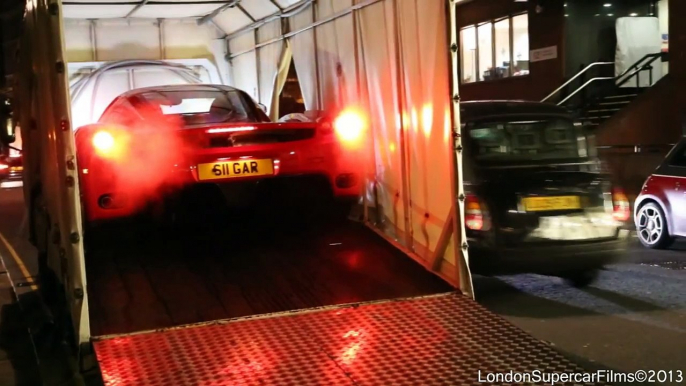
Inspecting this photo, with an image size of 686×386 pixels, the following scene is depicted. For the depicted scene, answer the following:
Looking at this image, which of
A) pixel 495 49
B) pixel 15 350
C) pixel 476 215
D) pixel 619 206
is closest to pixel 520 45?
pixel 495 49

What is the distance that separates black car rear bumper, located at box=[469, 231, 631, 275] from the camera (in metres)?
6.65

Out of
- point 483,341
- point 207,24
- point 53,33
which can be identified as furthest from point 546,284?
point 207,24

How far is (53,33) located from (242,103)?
376 cm

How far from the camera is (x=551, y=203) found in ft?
22.2

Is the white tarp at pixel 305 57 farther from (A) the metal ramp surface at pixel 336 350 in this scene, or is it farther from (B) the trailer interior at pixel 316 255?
(A) the metal ramp surface at pixel 336 350

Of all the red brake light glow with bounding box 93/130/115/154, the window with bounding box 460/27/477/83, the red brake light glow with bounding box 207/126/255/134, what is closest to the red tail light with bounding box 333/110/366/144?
the red brake light glow with bounding box 207/126/255/134

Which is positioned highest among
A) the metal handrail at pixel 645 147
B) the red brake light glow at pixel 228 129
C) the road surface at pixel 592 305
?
the red brake light glow at pixel 228 129

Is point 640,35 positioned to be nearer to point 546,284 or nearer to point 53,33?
point 546,284

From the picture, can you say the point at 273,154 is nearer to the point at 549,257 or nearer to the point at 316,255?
the point at 316,255

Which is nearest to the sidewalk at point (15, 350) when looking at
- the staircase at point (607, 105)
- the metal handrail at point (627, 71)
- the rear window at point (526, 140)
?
the rear window at point (526, 140)

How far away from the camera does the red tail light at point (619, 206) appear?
7043 mm

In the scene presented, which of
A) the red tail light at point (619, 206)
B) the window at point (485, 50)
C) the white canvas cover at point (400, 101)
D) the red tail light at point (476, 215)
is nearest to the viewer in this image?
the white canvas cover at point (400, 101)

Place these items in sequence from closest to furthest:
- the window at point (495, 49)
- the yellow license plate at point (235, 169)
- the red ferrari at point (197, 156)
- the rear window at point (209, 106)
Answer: the red ferrari at point (197, 156) < the yellow license plate at point (235, 169) < the rear window at point (209, 106) < the window at point (495, 49)

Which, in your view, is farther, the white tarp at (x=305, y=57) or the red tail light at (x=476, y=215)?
the white tarp at (x=305, y=57)
